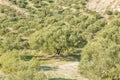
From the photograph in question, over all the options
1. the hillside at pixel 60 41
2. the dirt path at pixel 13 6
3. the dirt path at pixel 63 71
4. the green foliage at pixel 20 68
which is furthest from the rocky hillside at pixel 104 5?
the green foliage at pixel 20 68

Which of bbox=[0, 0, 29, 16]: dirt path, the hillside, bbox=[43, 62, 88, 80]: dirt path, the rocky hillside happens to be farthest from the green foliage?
bbox=[0, 0, 29, 16]: dirt path

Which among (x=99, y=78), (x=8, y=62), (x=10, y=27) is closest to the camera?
(x=99, y=78)

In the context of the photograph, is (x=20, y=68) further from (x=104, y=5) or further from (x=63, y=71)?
(x=104, y=5)

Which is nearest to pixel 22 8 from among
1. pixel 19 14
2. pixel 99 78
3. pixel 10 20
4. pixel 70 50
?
pixel 19 14

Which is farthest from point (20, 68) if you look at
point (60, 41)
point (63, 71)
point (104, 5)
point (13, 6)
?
point (13, 6)

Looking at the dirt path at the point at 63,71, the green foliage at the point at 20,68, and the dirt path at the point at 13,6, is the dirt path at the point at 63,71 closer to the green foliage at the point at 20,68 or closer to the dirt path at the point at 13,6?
the green foliage at the point at 20,68

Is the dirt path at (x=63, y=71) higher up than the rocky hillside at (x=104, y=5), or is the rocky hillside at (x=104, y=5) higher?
the rocky hillside at (x=104, y=5)

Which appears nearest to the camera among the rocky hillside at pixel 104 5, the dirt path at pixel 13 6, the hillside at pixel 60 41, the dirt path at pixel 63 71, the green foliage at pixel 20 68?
the green foliage at pixel 20 68

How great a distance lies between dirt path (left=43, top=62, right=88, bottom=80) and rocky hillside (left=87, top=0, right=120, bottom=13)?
41.1m

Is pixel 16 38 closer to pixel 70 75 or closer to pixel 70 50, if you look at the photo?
pixel 70 50

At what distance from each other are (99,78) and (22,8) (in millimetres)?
67600

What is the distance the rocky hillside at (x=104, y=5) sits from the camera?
89250 mm

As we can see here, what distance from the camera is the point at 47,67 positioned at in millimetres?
50469

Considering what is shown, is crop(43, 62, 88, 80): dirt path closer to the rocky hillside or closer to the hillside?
the hillside
